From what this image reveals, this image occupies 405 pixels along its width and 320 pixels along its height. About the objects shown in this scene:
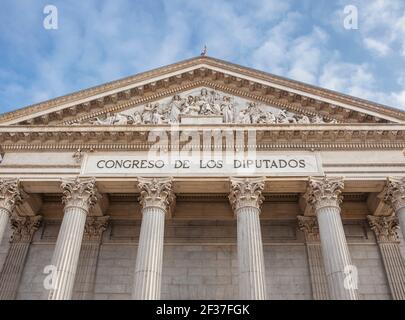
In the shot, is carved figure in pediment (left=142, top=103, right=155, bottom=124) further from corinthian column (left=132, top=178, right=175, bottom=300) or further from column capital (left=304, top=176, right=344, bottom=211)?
column capital (left=304, top=176, right=344, bottom=211)

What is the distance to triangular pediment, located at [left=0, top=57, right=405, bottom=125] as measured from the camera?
1986cm

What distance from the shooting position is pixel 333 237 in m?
16.2

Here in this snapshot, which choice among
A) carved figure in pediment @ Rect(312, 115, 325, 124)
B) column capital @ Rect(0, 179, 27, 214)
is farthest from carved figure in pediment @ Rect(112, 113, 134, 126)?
carved figure in pediment @ Rect(312, 115, 325, 124)

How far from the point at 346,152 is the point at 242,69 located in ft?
21.5

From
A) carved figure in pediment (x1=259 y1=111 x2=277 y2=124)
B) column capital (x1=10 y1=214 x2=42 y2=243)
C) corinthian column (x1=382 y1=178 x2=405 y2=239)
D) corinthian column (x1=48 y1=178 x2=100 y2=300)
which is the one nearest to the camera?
corinthian column (x1=48 y1=178 x2=100 y2=300)

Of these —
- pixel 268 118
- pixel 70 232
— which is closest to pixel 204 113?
pixel 268 118

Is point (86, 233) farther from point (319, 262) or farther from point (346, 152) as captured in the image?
point (346, 152)

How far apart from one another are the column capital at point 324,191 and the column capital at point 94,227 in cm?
984

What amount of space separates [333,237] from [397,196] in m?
3.45

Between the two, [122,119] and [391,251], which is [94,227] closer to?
[122,119]

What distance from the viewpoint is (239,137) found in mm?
18953

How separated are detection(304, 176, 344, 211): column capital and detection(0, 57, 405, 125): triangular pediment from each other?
3311mm

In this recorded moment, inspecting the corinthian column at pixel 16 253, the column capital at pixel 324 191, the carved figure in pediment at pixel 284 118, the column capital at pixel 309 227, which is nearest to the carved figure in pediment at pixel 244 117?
the carved figure in pediment at pixel 284 118
